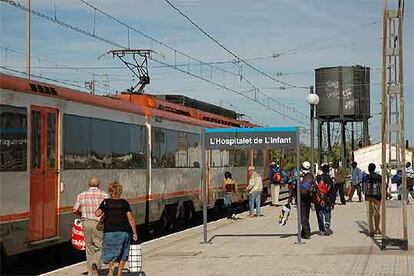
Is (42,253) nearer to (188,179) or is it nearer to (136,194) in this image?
(136,194)

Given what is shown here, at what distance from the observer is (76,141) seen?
45.7 ft

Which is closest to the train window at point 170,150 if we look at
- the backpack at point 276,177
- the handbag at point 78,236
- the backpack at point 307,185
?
the backpack at point 307,185

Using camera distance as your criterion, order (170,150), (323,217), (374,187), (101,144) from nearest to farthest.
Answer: (101,144)
(374,187)
(323,217)
(170,150)

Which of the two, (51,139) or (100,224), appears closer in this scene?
(100,224)

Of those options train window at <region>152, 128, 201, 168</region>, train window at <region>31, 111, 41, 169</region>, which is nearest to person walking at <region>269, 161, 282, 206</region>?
train window at <region>152, 128, 201, 168</region>

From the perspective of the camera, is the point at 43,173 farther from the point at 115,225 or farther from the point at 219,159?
the point at 219,159

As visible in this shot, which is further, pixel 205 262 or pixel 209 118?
pixel 209 118

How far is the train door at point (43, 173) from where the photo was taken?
12000 mm

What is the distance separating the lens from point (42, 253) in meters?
15.0

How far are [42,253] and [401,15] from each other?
A: 812 cm

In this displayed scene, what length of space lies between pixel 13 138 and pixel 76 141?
2421 mm

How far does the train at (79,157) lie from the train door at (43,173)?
16 mm

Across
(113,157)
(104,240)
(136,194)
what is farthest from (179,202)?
(104,240)

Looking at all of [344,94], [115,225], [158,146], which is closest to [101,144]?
[158,146]
